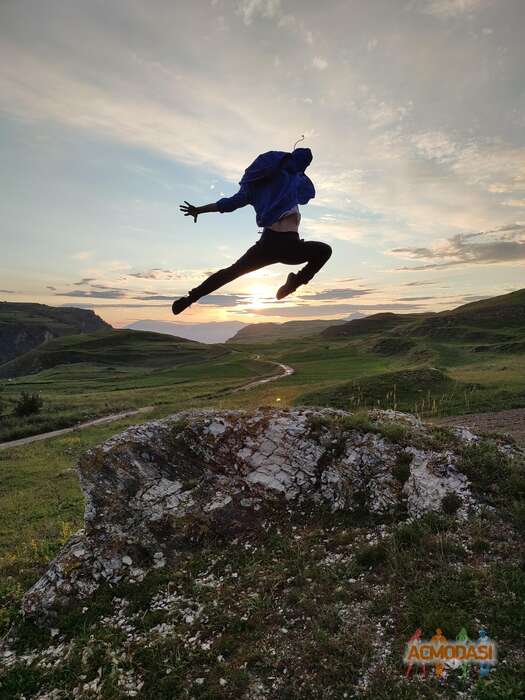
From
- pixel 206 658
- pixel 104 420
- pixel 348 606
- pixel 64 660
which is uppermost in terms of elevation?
pixel 348 606

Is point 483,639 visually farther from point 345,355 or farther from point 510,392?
point 345,355

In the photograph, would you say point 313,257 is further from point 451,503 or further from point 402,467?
point 451,503

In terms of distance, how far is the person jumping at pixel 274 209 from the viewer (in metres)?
6.48

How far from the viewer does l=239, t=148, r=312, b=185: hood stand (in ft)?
21.1

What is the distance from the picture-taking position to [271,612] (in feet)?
23.7

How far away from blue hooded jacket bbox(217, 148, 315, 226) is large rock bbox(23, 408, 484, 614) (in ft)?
21.6

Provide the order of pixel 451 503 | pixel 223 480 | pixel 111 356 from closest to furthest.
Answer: pixel 451 503
pixel 223 480
pixel 111 356

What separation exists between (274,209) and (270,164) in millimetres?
724

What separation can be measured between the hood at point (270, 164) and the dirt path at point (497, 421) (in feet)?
59.0

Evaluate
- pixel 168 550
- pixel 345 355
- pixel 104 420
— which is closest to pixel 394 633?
pixel 168 550

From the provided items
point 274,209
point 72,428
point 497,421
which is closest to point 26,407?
point 72,428

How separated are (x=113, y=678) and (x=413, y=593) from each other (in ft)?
16.8

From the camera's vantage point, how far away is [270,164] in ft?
21.1

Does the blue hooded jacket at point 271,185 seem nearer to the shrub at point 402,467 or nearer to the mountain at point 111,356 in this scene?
the shrub at point 402,467
